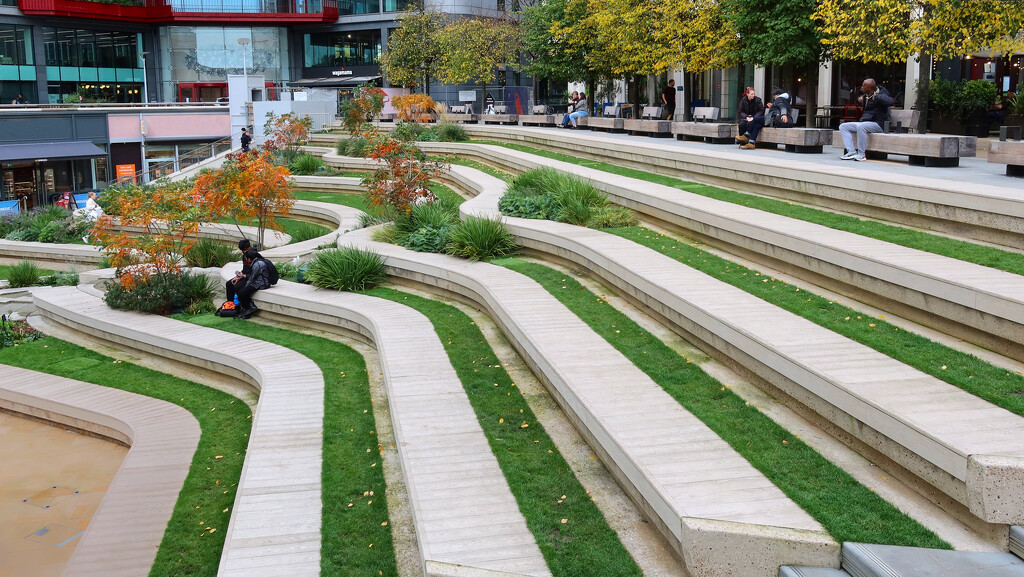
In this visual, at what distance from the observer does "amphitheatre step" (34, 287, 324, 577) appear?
6.24m

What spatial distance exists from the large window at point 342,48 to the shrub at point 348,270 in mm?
56297

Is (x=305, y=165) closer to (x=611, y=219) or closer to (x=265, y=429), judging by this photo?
(x=611, y=219)

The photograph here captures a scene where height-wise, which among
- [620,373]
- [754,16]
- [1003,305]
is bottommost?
[620,373]

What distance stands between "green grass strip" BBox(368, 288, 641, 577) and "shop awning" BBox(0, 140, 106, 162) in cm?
3423

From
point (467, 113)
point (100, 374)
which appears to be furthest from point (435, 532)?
point (467, 113)

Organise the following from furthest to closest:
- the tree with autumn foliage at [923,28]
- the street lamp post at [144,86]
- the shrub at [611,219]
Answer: the street lamp post at [144,86] < the tree with autumn foliage at [923,28] < the shrub at [611,219]

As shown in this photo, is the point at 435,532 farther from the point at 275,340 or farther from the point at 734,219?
the point at 275,340

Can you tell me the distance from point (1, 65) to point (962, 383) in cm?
6378

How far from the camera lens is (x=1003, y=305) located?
21.0ft

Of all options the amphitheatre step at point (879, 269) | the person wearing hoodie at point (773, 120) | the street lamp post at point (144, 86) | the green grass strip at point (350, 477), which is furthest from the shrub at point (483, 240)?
the street lamp post at point (144, 86)

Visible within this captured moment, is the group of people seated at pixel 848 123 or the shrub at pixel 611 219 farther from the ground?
the group of people seated at pixel 848 123

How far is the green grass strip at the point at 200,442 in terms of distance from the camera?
23.2 feet

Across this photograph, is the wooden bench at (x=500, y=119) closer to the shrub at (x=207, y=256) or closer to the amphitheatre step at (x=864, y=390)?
the shrub at (x=207, y=256)

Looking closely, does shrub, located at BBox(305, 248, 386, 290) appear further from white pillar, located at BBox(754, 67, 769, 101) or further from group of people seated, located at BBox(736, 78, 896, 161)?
white pillar, located at BBox(754, 67, 769, 101)
